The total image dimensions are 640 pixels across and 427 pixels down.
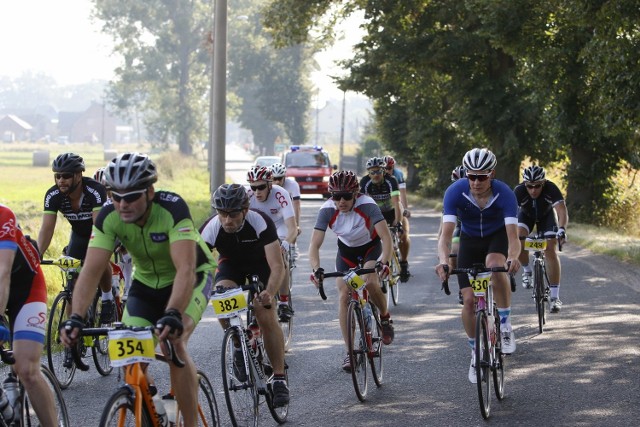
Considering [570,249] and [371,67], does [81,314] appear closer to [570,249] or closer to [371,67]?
[570,249]

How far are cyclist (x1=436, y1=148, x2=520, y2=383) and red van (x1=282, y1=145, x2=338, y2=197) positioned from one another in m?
32.7

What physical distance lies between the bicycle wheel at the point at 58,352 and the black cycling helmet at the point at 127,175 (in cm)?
377

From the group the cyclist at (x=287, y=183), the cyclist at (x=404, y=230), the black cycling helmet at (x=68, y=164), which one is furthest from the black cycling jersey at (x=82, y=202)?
the cyclist at (x=404, y=230)

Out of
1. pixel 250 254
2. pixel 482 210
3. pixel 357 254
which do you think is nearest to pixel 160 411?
pixel 250 254

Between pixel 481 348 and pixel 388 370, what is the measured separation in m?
2.03

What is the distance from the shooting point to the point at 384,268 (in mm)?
9117

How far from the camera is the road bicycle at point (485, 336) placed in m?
7.83

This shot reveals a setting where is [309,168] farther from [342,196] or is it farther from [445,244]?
[445,244]

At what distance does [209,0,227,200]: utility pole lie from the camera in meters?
20.7

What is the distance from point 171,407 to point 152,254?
2.74 feet

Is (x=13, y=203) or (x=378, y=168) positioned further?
(x=13, y=203)

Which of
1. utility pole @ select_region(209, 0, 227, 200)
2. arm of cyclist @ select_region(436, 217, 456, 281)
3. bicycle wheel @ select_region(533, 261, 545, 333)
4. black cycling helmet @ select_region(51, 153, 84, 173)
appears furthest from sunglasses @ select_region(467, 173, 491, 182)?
utility pole @ select_region(209, 0, 227, 200)

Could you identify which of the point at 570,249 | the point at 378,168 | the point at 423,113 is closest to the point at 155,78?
the point at 423,113

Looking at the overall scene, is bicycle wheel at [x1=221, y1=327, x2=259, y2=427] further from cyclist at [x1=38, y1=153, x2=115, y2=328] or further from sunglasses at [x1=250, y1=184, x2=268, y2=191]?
sunglasses at [x1=250, y1=184, x2=268, y2=191]
